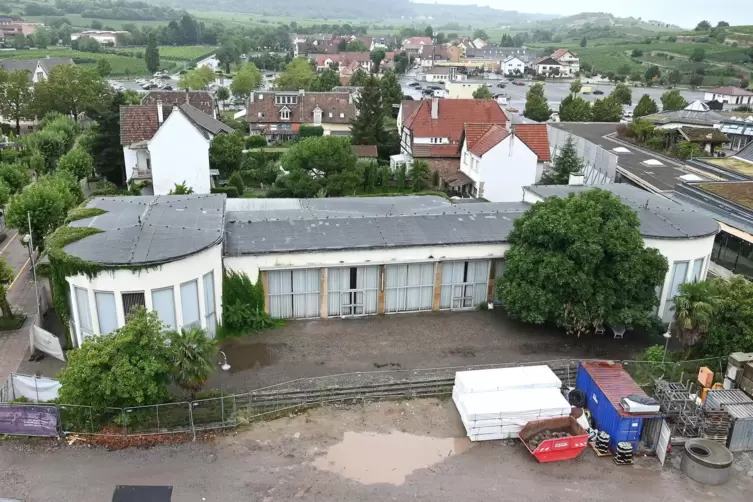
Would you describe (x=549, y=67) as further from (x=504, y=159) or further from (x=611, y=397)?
(x=611, y=397)

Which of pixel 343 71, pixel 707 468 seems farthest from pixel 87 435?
pixel 343 71

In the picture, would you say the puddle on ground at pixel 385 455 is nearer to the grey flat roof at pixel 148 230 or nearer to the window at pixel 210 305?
the window at pixel 210 305

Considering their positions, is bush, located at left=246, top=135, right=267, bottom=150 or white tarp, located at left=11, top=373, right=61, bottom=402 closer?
white tarp, located at left=11, top=373, right=61, bottom=402

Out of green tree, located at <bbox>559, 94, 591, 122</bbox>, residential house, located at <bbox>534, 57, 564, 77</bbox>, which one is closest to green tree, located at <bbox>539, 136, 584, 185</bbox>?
green tree, located at <bbox>559, 94, 591, 122</bbox>

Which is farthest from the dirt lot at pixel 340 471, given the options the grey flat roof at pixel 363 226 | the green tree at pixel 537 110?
the green tree at pixel 537 110

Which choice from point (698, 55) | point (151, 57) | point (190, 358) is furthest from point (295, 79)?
point (698, 55)

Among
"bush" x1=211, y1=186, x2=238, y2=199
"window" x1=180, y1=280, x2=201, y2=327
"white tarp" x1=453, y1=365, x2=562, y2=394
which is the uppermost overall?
"window" x1=180, y1=280, x2=201, y2=327

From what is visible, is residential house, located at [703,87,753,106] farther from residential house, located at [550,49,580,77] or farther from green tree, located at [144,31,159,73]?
green tree, located at [144,31,159,73]
